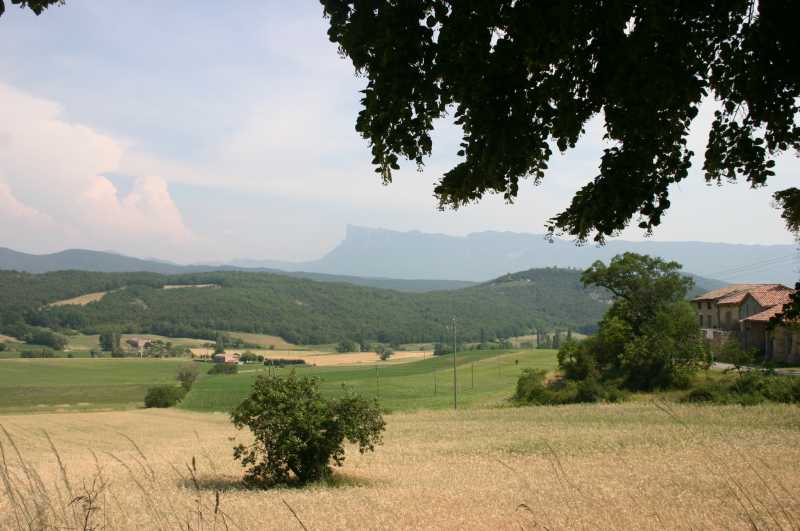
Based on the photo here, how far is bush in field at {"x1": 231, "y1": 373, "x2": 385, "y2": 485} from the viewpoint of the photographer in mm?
19750

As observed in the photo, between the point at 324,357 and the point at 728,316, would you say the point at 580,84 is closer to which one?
the point at 728,316

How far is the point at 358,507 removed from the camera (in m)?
11.9

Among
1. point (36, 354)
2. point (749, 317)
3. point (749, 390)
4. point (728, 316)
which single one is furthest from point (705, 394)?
point (36, 354)

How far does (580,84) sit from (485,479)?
535 inches

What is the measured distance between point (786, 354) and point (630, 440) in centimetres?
3526

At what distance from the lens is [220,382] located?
102688 mm

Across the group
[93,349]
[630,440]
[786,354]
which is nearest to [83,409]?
[630,440]

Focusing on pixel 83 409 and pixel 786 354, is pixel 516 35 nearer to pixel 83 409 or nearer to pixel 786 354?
pixel 786 354

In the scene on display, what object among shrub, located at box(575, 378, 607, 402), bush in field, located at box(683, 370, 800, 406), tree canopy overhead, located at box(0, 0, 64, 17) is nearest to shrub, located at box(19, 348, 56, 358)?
shrub, located at box(575, 378, 607, 402)

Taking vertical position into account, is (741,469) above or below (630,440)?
above

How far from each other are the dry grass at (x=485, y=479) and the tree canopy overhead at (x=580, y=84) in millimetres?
2600

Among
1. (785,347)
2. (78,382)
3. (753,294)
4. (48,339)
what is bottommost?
(78,382)

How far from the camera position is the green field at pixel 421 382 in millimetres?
75750

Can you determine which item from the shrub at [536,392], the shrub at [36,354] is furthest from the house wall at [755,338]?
the shrub at [36,354]
